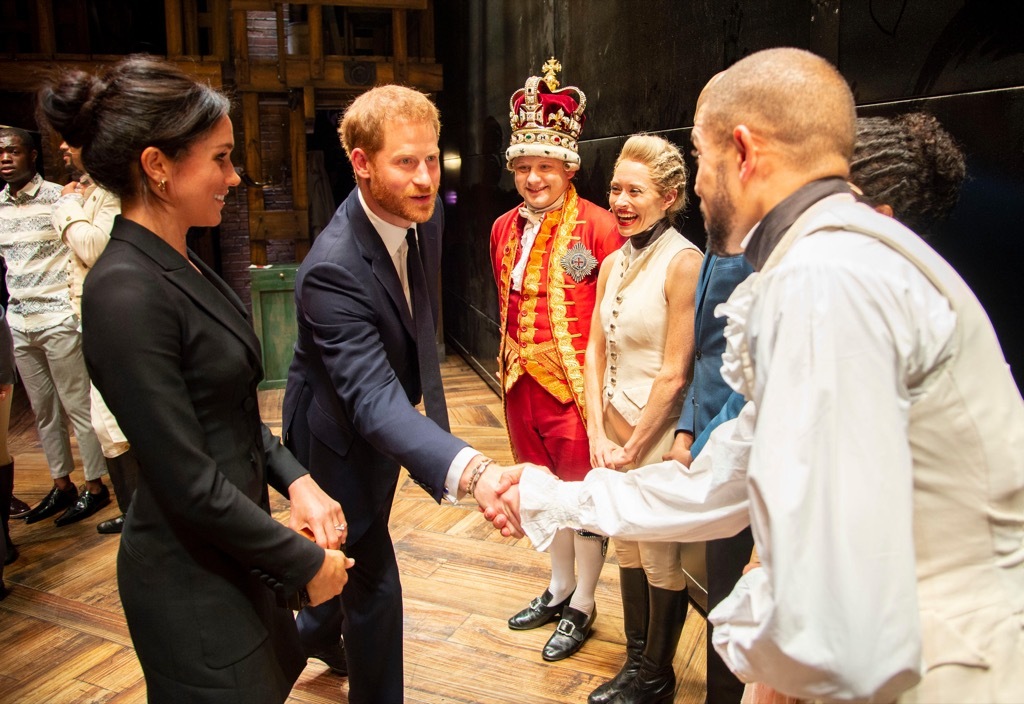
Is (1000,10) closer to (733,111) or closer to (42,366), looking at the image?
(733,111)

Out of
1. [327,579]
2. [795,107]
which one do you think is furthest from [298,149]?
[795,107]

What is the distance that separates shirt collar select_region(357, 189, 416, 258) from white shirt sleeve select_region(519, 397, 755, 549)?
0.78 m

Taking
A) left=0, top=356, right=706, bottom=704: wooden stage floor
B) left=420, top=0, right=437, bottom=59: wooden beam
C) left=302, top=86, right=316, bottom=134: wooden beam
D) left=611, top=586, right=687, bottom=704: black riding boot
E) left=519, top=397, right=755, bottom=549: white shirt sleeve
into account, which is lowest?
left=0, top=356, right=706, bottom=704: wooden stage floor

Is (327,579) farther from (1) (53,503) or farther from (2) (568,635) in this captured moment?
(1) (53,503)

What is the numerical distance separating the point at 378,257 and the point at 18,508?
10.3ft

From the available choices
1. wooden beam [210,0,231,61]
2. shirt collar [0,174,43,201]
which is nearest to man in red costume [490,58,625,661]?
shirt collar [0,174,43,201]

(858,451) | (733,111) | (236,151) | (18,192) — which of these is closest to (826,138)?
(733,111)

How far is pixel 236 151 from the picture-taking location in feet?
24.3

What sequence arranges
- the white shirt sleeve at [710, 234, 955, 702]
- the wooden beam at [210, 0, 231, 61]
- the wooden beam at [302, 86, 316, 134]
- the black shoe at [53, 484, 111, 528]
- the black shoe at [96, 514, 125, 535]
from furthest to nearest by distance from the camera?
the wooden beam at [210, 0, 231, 61]
the wooden beam at [302, 86, 316, 134]
the black shoe at [53, 484, 111, 528]
the black shoe at [96, 514, 125, 535]
the white shirt sleeve at [710, 234, 955, 702]

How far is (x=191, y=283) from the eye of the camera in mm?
1323

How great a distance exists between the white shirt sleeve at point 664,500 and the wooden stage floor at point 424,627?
1.20m

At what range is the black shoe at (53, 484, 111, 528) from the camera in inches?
150

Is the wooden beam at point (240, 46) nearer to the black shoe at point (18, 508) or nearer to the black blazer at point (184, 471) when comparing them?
the black shoe at point (18, 508)

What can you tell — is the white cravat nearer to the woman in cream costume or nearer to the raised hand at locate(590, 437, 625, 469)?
the woman in cream costume
